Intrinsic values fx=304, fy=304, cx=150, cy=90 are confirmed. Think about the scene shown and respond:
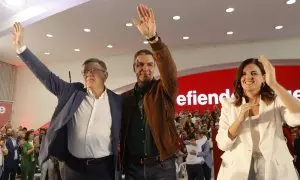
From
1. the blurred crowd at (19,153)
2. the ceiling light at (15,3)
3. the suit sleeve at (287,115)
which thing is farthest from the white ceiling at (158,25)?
the suit sleeve at (287,115)

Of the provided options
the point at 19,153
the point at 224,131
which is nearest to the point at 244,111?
the point at 224,131

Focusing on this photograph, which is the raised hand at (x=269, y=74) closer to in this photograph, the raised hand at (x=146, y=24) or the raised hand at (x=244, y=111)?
the raised hand at (x=244, y=111)

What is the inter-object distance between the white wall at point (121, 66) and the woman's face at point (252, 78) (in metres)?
9.01

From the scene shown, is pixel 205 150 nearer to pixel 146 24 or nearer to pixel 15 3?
pixel 15 3

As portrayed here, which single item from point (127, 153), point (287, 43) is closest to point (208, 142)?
point (127, 153)

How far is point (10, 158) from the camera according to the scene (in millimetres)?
7523

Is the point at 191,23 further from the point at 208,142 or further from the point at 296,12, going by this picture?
the point at 208,142

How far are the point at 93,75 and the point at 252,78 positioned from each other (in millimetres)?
1015

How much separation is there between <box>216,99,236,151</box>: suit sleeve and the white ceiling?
5280mm

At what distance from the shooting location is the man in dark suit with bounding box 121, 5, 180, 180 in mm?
1819

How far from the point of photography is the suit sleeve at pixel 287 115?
147 centimetres

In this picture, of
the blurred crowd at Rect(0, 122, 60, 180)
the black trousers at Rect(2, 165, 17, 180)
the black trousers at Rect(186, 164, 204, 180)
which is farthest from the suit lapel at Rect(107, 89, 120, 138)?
the black trousers at Rect(2, 165, 17, 180)

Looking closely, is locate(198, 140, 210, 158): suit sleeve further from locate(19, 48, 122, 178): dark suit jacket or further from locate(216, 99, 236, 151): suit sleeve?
locate(216, 99, 236, 151): suit sleeve

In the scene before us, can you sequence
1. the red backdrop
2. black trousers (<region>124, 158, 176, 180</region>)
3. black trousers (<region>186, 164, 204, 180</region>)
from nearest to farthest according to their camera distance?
black trousers (<region>124, 158, 176, 180</region>), black trousers (<region>186, 164, 204, 180</region>), the red backdrop
